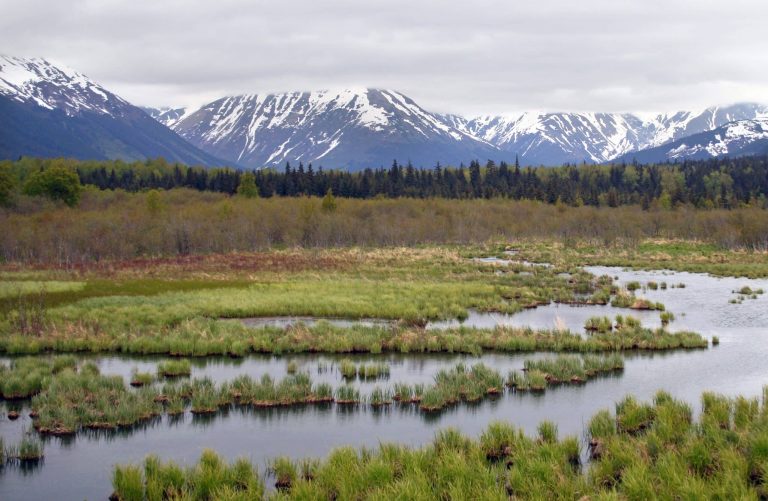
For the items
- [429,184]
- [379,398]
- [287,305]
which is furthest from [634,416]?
[429,184]

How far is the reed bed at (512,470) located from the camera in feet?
49.5

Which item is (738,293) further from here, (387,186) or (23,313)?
(387,186)

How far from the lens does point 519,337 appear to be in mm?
33250

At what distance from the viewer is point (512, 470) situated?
16.6 meters

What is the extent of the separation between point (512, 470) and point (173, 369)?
632 inches

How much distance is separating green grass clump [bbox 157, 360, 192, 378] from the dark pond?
54 centimetres

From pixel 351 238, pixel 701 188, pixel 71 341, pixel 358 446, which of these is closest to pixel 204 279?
pixel 71 341

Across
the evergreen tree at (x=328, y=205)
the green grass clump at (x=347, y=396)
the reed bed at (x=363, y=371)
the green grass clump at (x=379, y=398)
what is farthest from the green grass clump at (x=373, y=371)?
the evergreen tree at (x=328, y=205)

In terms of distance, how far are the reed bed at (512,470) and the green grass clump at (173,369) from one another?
34.0 feet

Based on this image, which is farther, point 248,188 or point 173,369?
point 248,188

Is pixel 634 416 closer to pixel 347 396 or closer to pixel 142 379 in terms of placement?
pixel 347 396

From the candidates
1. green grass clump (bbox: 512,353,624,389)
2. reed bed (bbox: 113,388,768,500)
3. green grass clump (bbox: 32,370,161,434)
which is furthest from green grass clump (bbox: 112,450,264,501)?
green grass clump (bbox: 512,353,624,389)

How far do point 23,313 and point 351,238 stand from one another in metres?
78.7

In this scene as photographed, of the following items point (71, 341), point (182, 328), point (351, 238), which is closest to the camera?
point (71, 341)
